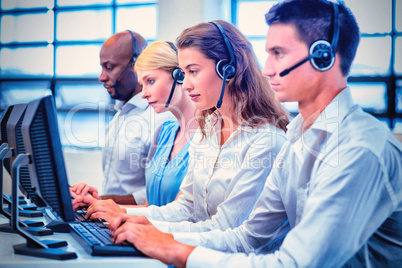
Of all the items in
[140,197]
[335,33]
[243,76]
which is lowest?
[140,197]

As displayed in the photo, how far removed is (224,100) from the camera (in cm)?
145

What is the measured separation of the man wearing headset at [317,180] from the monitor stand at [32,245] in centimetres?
14

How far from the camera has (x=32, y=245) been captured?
95 centimetres

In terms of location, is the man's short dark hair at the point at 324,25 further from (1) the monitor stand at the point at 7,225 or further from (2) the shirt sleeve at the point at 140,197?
(2) the shirt sleeve at the point at 140,197

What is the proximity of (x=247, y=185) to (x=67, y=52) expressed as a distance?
289 cm

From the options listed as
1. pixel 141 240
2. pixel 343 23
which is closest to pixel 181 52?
pixel 343 23

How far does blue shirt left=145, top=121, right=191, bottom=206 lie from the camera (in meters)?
1.75

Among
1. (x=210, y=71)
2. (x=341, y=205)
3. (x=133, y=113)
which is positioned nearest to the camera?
(x=341, y=205)

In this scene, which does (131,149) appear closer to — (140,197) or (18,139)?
(140,197)

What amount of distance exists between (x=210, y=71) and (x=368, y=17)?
183 cm

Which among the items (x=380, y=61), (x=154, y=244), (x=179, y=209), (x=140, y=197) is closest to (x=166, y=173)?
(x=179, y=209)

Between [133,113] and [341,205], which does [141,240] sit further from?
[133,113]

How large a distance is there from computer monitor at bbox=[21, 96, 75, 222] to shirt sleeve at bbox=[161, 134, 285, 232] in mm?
536

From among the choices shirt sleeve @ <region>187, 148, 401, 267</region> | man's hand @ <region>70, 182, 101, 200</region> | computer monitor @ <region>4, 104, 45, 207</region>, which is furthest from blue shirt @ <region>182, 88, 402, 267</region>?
man's hand @ <region>70, 182, 101, 200</region>
